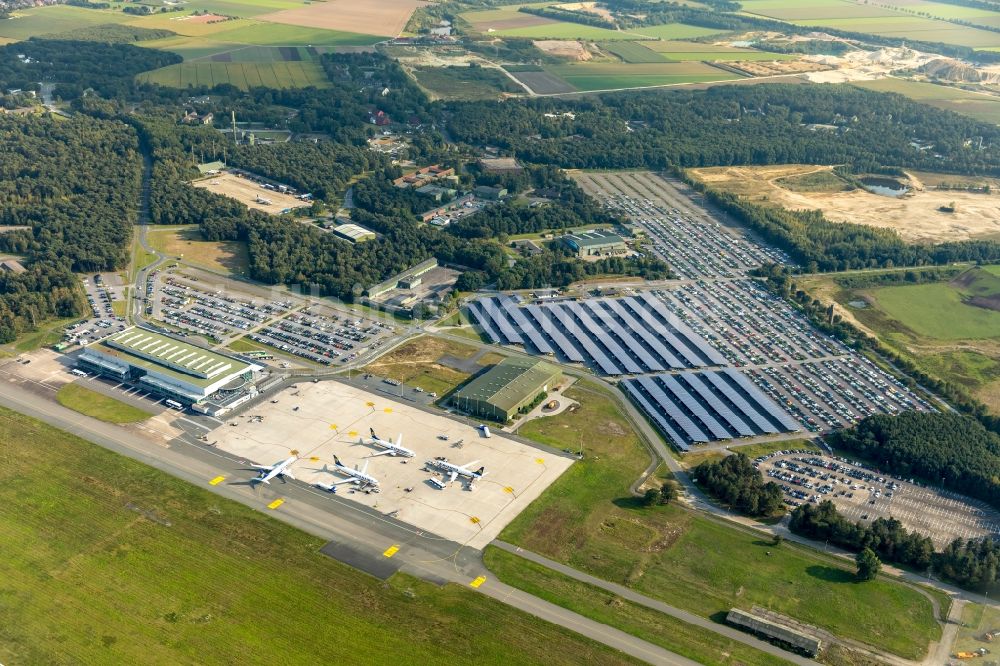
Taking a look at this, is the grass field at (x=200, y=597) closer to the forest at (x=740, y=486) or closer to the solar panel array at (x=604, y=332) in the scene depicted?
the forest at (x=740, y=486)

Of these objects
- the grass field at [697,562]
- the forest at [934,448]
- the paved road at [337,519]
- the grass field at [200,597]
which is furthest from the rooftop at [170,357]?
the forest at [934,448]

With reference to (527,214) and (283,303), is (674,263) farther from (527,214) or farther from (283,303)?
(283,303)

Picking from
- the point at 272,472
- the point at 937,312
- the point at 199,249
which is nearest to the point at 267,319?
the point at 199,249

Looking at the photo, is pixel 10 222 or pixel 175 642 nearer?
pixel 175 642

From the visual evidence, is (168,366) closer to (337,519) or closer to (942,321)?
(337,519)

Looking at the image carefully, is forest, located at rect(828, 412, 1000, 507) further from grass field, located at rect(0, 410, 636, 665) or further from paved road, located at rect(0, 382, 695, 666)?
grass field, located at rect(0, 410, 636, 665)

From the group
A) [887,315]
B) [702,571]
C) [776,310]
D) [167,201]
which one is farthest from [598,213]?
[702,571]

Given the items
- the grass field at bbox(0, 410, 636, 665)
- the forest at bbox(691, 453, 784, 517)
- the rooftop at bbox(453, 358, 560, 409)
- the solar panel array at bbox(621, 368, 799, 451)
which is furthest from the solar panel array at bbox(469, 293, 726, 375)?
the grass field at bbox(0, 410, 636, 665)
